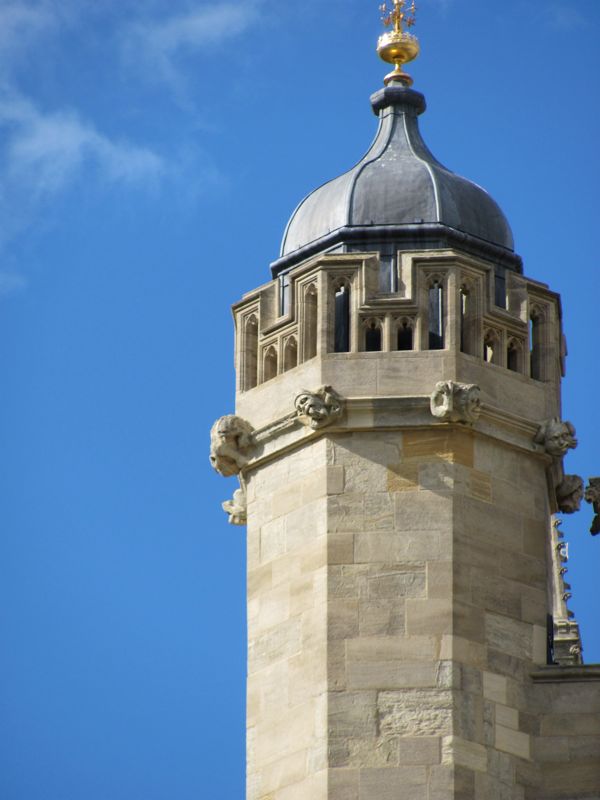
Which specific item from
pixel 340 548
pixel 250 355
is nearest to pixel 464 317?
pixel 250 355

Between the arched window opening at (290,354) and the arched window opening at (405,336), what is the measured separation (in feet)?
3.69

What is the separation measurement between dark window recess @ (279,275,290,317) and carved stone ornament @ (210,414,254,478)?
128cm

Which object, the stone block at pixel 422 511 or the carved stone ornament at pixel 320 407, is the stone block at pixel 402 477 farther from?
the carved stone ornament at pixel 320 407

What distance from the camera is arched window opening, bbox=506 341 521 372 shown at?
102 feet

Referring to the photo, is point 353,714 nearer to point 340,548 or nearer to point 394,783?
point 394,783

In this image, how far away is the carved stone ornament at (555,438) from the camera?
101 ft

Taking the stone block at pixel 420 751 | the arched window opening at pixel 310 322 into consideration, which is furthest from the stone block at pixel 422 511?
the stone block at pixel 420 751

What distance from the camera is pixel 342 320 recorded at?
1219 inches

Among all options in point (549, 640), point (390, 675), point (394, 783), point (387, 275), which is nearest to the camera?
point (394, 783)

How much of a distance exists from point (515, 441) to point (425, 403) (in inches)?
43.5

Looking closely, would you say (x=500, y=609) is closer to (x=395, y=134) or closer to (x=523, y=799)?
(x=523, y=799)

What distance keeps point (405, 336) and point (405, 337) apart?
0.01 meters

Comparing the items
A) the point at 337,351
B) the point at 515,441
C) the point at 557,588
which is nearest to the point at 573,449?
the point at 515,441

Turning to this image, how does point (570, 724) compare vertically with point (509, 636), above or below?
below
